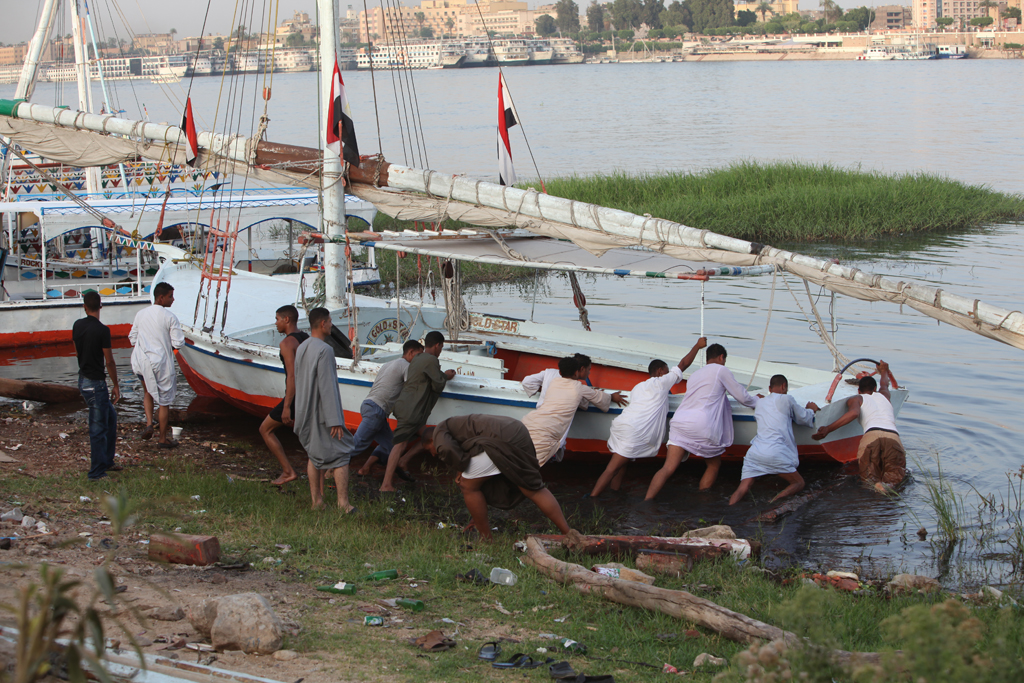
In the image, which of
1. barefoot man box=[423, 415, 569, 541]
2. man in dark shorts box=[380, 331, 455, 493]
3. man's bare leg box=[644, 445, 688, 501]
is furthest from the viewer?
man in dark shorts box=[380, 331, 455, 493]

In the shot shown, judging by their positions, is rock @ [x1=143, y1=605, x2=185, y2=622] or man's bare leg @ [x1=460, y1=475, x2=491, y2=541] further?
man's bare leg @ [x1=460, y1=475, x2=491, y2=541]

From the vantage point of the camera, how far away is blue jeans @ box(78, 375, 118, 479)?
8.74m

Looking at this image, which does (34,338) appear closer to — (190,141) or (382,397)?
(190,141)

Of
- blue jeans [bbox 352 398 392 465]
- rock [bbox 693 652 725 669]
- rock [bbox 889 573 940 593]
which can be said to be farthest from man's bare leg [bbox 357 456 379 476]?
rock [bbox 693 652 725 669]

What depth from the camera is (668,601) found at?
5.80m

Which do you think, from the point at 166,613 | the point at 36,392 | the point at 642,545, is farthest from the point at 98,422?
the point at 642,545

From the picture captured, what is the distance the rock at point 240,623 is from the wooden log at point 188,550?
1216 millimetres

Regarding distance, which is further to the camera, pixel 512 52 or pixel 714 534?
pixel 512 52

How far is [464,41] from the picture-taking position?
16275 centimetres

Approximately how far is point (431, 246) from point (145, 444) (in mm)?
4049

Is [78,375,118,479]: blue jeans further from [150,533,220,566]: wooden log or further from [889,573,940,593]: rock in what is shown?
[889,573,940,593]: rock

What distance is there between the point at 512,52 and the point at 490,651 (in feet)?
578

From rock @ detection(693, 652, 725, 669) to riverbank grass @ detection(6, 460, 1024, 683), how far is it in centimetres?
6

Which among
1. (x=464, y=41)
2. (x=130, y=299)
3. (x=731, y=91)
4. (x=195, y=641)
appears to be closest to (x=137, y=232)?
(x=130, y=299)
